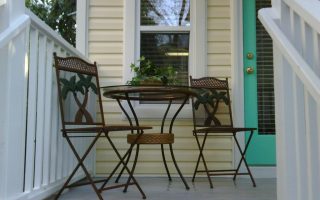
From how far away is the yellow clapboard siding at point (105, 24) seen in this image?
4.16m

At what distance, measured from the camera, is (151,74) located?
3805mm

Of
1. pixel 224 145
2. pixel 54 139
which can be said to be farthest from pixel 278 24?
pixel 224 145

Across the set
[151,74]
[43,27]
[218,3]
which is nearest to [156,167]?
[151,74]

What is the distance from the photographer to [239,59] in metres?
4.04

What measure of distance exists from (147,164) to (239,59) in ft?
4.72

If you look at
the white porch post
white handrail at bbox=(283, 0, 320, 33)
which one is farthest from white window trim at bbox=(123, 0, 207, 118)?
white handrail at bbox=(283, 0, 320, 33)

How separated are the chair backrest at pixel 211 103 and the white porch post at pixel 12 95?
200 centimetres

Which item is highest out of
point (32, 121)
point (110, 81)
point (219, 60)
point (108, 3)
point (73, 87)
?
point (108, 3)

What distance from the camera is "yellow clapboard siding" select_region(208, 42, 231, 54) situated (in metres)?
4.11

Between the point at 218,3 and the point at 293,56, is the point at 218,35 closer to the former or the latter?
the point at 218,3

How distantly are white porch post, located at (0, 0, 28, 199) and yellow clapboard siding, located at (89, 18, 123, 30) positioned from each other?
6.85 feet

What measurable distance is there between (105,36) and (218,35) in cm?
120

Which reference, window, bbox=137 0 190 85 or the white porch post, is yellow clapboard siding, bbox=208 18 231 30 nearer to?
window, bbox=137 0 190 85

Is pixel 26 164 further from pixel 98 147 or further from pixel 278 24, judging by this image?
pixel 98 147
